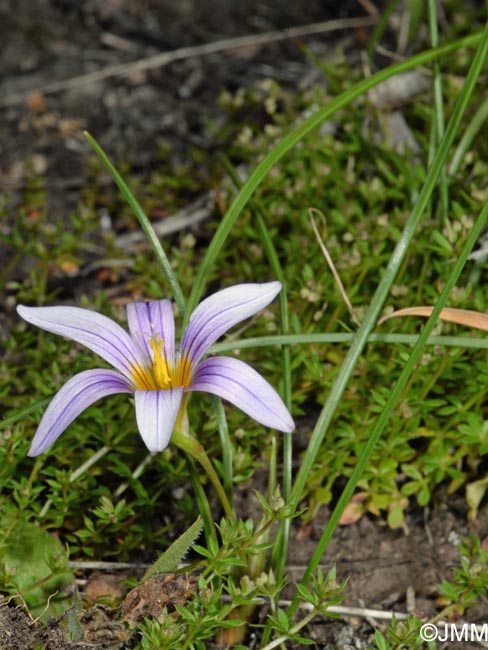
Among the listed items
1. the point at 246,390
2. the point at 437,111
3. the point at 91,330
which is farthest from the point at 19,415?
the point at 437,111

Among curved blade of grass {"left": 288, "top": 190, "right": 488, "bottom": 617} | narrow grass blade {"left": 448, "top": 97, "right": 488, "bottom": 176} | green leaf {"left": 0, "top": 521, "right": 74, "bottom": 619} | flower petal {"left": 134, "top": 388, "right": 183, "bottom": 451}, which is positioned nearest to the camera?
flower petal {"left": 134, "top": 388, "right": 183, "bottom": 451}

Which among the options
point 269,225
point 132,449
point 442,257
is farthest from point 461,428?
point 269,225

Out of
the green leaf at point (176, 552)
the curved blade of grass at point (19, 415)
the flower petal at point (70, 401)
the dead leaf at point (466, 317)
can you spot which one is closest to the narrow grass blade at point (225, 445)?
the green leaf at point (176, 552)

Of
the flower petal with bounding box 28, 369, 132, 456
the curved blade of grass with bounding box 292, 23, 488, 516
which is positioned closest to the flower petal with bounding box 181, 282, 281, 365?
the flower petal with bounding box 28, 369, 132, 456

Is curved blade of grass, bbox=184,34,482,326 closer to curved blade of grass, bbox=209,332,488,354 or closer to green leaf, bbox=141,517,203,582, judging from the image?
curved blade of grass, bbox=209,332,488,354

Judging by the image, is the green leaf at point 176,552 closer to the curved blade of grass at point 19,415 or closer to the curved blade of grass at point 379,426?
the curved blade of grass at point 379,426

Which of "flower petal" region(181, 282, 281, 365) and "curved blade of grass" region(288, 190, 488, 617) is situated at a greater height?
"flower petal" region(181, 282, 281, 365)

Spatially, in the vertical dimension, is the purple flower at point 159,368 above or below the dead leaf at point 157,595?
above
